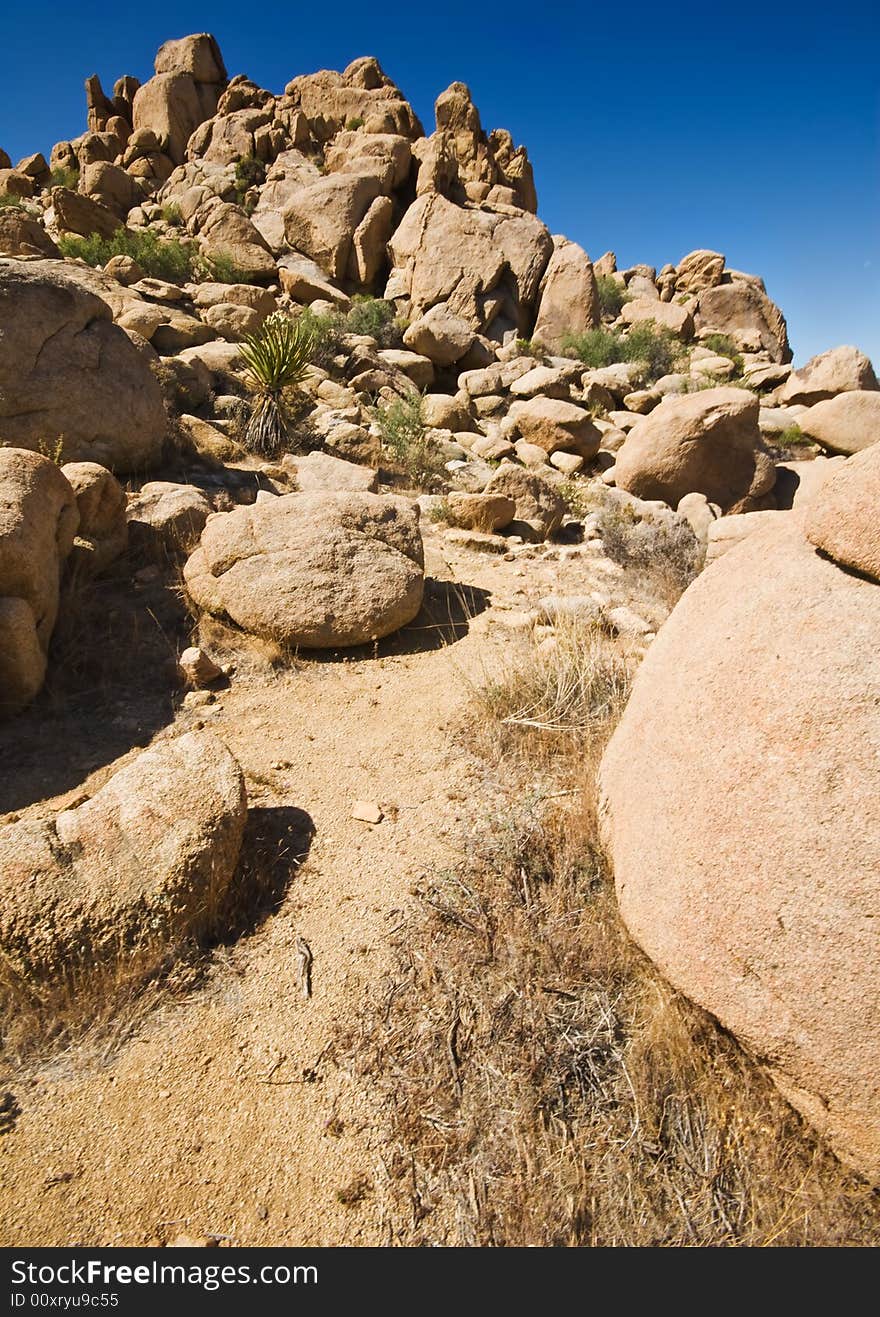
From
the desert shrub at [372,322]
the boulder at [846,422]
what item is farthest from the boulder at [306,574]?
the desert shrub at [372,322]

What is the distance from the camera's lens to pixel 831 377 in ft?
40.3

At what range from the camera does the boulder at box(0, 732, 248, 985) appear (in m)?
1.90

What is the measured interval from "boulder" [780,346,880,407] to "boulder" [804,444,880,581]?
12357 millimetres

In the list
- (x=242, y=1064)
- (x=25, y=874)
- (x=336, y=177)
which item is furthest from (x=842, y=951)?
(x=336, y=177)

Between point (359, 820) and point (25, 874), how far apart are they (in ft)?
3.97

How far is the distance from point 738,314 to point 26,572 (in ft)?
81.9

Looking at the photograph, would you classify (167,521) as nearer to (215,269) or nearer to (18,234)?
(18,234)

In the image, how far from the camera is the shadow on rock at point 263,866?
7.30 feet

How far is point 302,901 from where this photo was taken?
2326mm

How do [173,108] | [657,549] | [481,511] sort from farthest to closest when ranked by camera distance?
[173,108], [481,511], [657,549]

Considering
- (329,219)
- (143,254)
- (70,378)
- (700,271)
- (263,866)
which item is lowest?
(263,866)

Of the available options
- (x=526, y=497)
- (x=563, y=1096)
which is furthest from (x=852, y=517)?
(x=526, y=497)
